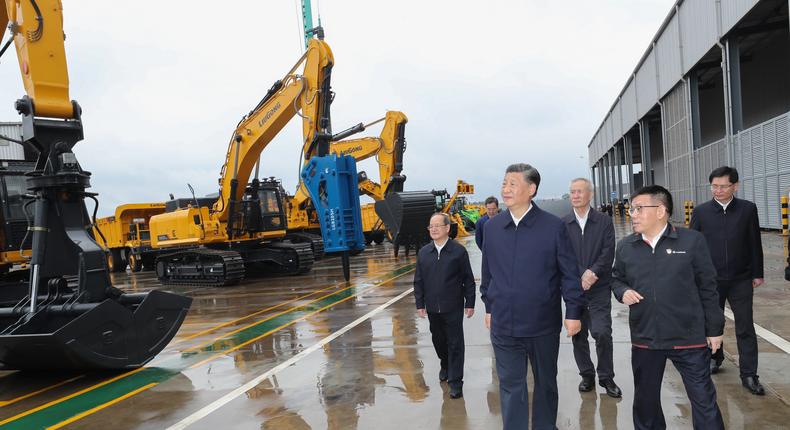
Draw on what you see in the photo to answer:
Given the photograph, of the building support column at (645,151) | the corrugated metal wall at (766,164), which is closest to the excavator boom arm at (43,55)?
the corrugated metal wall at (766,164)

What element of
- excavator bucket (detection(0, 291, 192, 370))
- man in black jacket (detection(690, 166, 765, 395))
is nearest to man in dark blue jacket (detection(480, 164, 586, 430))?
man in black jacket (detection(690, 166, 765, 395))

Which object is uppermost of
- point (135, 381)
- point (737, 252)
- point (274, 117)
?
point (274, 117)

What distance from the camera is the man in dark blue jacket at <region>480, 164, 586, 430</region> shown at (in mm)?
3947

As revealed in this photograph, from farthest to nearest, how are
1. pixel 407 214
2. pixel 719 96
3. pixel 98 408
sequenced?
1. pixel 719 96
2. pixel 407 214
3. pixel 98 408

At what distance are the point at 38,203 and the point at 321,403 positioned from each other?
13.8 feet

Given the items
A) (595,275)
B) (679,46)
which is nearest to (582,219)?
(595,275)

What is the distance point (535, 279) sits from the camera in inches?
156

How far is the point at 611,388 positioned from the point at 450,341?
4.77 feet

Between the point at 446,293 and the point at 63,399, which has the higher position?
the point at 446,293

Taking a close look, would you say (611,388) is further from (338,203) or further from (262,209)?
(262,209)

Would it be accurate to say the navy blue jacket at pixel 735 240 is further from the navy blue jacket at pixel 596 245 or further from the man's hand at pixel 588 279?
the man's hand at pixel 588 279

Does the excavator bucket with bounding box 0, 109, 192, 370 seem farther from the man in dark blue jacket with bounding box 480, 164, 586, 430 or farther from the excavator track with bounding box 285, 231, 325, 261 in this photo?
the excavator track with bounding box 285, 231, 325, 261

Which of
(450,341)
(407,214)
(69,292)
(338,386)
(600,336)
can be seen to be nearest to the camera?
(600,336)

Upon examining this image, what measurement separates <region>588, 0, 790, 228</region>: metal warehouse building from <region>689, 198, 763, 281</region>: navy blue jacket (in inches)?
665
